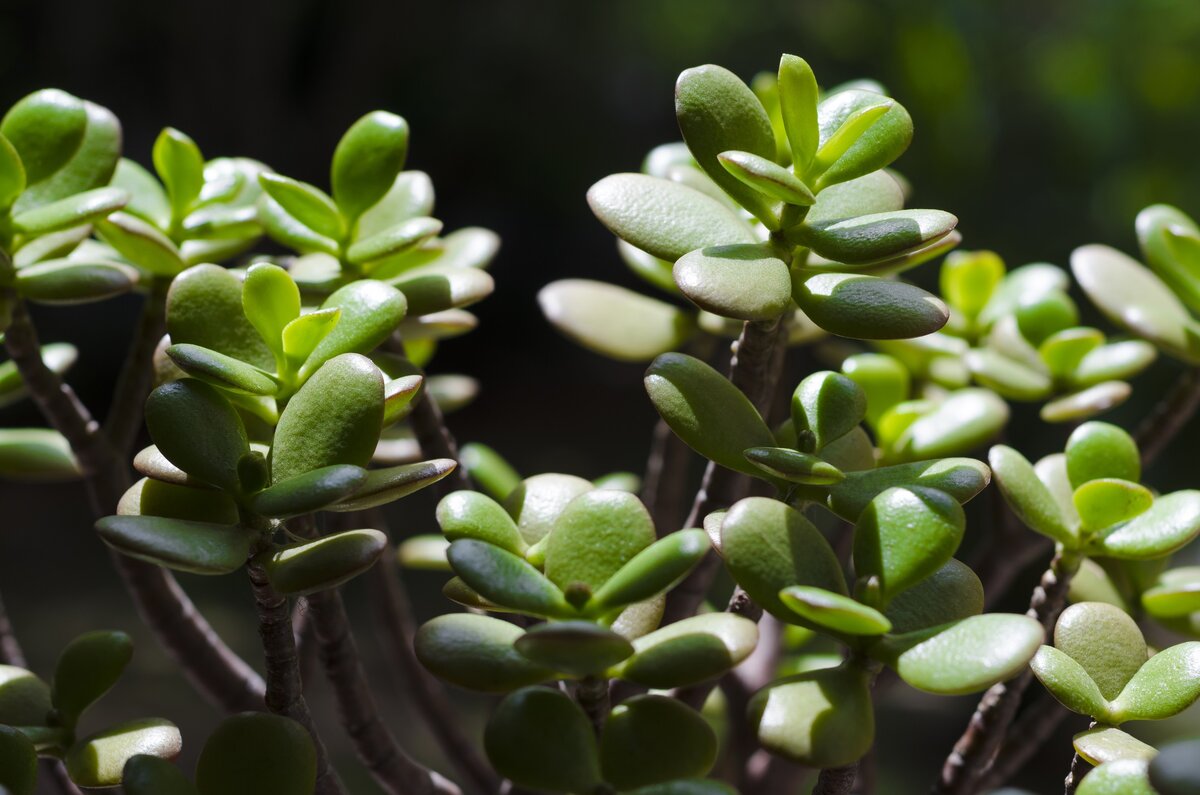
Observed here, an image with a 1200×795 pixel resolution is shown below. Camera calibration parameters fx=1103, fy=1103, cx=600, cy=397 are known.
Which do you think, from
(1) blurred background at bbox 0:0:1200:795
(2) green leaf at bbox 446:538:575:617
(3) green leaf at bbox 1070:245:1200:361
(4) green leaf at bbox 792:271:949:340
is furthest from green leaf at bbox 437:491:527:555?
(1) blurred background at bbox 0:0:1200:795

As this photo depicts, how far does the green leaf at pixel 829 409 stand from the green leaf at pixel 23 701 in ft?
0.97

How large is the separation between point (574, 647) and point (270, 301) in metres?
0.17

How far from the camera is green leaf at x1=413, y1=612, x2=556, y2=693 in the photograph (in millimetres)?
317

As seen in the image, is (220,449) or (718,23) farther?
(718,23)

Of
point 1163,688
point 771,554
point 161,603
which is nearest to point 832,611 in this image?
point 771,554

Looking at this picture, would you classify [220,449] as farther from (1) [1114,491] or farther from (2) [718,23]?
(2) [718,23]

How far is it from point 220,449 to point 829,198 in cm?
25

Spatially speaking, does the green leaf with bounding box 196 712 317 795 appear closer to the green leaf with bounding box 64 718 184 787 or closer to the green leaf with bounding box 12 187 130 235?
the green leaf with bounding box 64 718 184 787

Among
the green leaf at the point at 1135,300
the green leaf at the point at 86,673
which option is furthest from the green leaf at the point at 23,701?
the green leaf at the point at 1135,300

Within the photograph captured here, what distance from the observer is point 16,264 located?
1.54ft

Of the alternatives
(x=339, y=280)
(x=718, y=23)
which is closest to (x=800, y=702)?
(x=339, y=280)

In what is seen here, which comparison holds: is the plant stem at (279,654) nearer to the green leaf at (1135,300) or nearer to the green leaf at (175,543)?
the green leaf at (175,543)

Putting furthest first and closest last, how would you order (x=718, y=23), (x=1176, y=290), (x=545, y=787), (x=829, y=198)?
1. (x=718, y=23)
2. (x=1176, y=290)
3. (x=829, y=198)
4. (x=545, y=787)

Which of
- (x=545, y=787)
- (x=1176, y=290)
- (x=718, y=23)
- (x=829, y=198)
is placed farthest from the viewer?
(x=718, y=23)
